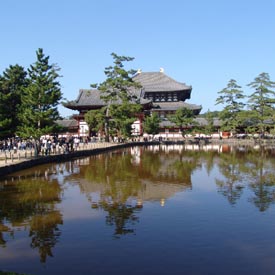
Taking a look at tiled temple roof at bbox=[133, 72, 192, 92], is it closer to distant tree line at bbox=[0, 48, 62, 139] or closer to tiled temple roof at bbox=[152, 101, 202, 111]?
tiled temple roof at bbox=[152, 101, 202, 111]

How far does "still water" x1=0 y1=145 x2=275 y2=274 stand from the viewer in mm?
8648

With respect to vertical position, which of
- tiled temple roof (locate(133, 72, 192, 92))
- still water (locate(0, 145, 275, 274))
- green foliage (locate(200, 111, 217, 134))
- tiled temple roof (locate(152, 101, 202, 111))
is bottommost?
still water (locate(0, 145, 275, 274))

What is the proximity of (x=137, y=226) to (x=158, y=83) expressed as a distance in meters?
78.1

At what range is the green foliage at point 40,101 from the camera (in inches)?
1250

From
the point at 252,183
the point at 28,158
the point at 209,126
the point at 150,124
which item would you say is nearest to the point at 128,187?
the point at 252,183

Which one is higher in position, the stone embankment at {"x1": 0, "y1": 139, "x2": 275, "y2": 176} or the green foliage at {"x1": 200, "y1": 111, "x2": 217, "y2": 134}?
the green foliage at {"x1": 200, "y1": 111, "x2": 217, "y2": 134}

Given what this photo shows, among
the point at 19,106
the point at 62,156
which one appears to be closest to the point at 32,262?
the point at 62,156

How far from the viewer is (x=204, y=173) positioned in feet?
82.0

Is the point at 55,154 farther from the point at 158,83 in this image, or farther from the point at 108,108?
the point at 158,83

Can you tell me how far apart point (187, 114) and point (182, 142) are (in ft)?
19.6

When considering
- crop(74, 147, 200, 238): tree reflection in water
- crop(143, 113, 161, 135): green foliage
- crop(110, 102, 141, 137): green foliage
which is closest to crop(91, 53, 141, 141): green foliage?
crop(110, 102, 141, 137): green foliage

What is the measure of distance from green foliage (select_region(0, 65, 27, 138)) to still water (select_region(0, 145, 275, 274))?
1345cm

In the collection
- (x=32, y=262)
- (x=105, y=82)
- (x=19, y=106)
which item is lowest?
(x=32, y=262)

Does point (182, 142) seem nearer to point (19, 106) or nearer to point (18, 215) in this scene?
point (19, 106)
